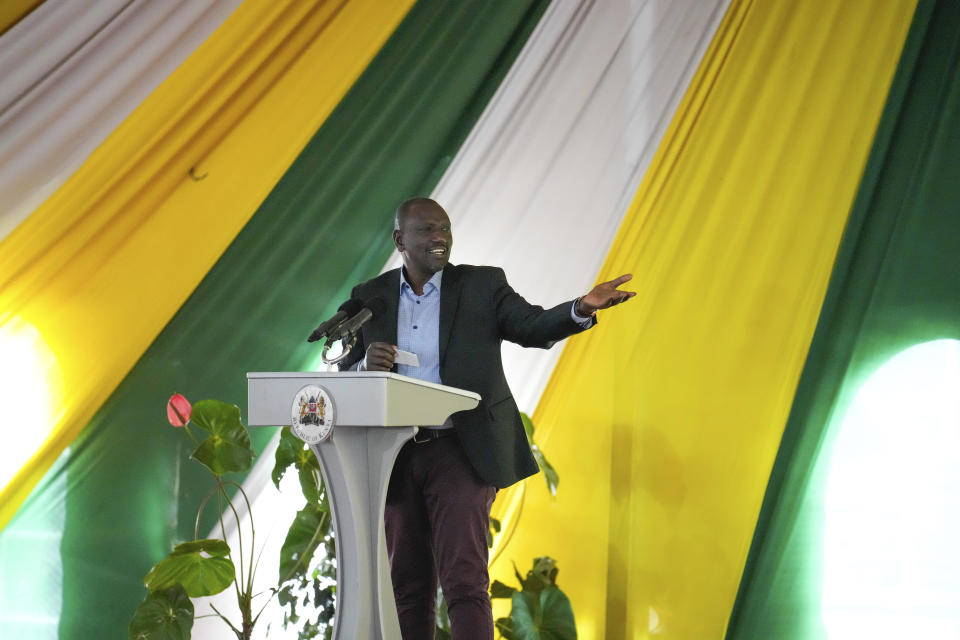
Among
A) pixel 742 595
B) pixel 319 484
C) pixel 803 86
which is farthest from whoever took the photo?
pixel 803 86

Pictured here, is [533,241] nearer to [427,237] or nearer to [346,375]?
[427,237]

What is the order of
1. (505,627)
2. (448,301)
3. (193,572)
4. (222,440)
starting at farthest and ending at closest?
(505,627) < (222,440) < (193,572) < (448,301)

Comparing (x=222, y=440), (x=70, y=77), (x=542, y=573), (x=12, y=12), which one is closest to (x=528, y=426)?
(x=542, y=573)

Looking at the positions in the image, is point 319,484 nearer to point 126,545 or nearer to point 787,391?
point 126,545

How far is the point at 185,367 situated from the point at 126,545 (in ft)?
2.11

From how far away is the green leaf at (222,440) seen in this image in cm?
281

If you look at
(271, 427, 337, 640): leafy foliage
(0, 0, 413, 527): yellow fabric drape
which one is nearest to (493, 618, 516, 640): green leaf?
(271, 427, 337, 640): leafy foliage


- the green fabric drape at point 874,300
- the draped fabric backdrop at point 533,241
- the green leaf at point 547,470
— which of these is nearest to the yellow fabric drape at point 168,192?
the draped fabric backdrop at point 533,241

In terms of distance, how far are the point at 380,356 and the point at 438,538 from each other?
457mm

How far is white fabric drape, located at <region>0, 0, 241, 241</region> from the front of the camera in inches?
118

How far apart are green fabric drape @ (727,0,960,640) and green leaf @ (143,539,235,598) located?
1810 mm

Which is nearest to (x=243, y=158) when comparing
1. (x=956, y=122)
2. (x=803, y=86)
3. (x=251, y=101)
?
(x=251, y=101)

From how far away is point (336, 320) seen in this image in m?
1.83

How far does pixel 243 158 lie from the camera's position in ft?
11.1
